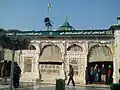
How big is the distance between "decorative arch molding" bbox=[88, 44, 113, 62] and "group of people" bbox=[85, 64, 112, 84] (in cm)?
90

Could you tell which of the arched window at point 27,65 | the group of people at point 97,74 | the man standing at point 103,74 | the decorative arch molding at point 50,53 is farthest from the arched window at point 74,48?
the arched window at point 27,65

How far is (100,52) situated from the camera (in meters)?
34.9

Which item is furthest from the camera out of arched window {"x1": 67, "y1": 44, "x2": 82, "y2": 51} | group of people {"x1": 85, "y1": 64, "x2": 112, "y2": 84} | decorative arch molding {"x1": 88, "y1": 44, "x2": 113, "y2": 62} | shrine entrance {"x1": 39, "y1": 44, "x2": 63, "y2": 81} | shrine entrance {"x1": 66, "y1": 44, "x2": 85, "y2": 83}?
shrine entrance {"x1": 39, "y1": 44, "x2": 63, "y2": 81}

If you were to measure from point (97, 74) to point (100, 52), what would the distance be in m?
2.57

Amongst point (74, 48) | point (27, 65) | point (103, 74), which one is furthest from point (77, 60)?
point (27, 65)

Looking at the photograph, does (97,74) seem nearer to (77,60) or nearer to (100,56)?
(100,56)

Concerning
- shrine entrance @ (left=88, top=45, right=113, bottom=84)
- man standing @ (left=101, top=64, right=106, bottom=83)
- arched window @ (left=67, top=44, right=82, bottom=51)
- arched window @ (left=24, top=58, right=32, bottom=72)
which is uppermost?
arched window @ (left=67, top=44, right=82, bottom=51)

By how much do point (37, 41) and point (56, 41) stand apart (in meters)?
2.25

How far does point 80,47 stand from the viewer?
35.3m

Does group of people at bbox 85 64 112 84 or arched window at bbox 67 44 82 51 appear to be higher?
arched window at bbox 67 44 82 51

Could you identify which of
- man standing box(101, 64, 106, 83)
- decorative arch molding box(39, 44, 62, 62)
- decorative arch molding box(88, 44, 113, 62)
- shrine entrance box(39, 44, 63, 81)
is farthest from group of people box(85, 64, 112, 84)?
decorative arch molding box(39, 44, 62, 62)

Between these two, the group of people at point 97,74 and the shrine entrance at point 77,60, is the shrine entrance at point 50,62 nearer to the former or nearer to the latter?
the shrine entrance at point 77,60

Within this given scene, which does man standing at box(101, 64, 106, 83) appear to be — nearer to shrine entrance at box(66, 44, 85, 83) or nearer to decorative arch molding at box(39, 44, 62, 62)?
shrine entrance at box(66, 44, 85, 83)

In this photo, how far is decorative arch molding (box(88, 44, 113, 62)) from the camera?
34.5 metres
